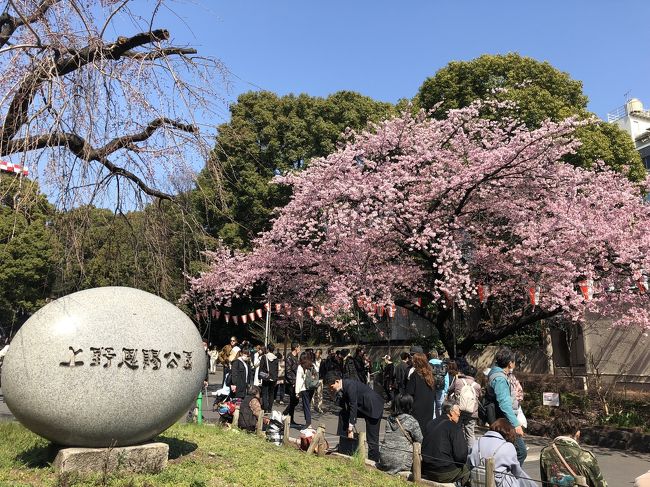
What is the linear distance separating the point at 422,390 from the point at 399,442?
1078 millimetres

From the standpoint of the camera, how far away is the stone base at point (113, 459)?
5.65 metres

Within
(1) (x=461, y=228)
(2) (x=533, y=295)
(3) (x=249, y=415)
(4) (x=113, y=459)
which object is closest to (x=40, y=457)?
(4) (x=113, y=459)

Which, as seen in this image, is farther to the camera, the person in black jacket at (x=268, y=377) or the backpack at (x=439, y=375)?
the person in black jacket at (x=268, y=377)

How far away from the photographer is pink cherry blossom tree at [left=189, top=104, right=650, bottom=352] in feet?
46.6

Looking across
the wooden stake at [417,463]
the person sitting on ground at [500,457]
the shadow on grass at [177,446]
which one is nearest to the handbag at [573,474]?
the person sitting on ground at [500,457]

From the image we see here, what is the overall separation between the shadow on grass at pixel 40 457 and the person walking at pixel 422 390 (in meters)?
4.73

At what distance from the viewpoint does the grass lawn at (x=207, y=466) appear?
560 centimetres

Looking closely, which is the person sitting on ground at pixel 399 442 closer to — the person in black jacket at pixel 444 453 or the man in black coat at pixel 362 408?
the person in black jacket at pixel 444 453

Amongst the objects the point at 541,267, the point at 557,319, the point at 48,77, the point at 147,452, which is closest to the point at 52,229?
the point at 48,77

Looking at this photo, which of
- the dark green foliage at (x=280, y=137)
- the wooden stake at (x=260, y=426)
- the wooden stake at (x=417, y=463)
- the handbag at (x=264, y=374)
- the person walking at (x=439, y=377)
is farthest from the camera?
the dark green foliage at (x=280, y=137)

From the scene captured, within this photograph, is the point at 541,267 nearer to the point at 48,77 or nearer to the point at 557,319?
the point at 557,319

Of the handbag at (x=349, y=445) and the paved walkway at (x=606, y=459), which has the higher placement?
the handbag at (x=349, y=445)

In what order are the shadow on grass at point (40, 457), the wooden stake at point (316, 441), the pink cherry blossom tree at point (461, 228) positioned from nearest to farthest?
the shadow on grass at point (40, 457), the wooden stake at point (316, 441), the pink cherry blossom tree at point (461, 228)

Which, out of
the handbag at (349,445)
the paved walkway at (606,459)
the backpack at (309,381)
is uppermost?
the backpack at (309,381)
